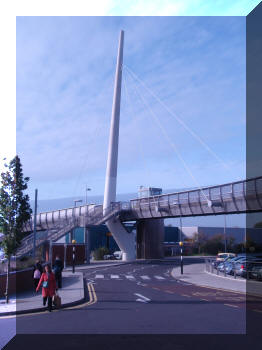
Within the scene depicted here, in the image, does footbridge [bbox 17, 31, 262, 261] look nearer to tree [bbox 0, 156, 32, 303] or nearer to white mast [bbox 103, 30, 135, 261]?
white mast [bbox 103, 30, 135, 261]

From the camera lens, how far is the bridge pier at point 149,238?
216 feet

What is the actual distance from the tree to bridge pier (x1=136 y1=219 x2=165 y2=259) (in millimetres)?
47408

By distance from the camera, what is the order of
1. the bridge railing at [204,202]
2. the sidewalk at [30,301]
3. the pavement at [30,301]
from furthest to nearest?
the bridge railing at [204,202]
the sidewalk at [30,301]
the pavement at [30,301]

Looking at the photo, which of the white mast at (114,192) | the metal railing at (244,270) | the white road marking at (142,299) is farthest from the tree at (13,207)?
the white mast at (114,192)

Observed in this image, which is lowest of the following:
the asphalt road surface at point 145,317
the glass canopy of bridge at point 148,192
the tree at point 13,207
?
the asphalt road surface at point 145,317

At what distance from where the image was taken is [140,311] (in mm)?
14898

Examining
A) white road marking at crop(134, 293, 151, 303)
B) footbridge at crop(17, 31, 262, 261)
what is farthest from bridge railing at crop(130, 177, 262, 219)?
white road marking at crop(134, 293, 151, 303)

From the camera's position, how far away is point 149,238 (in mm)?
66125

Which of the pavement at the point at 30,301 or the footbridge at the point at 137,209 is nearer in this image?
the pavement at the point at 30,301

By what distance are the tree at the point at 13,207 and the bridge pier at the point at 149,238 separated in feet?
156

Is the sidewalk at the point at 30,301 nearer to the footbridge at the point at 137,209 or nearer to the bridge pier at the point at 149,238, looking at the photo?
the footbridge at the point at 137,209

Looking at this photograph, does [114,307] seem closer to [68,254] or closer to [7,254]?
[7,254]
